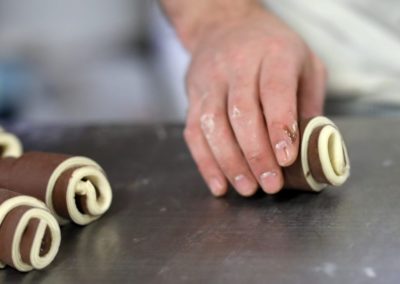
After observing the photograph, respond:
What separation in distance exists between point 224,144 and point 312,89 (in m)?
0.17

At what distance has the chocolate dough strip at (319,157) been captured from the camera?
82cm

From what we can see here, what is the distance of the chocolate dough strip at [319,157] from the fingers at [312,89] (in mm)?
97

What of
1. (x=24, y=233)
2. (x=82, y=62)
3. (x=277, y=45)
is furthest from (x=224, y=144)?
(x=82, y=62)

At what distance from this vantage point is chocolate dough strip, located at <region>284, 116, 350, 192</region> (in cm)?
82

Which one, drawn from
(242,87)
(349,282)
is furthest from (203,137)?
(349,282)

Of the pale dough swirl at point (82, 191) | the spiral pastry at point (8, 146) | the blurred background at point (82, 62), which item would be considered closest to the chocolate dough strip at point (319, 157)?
the pale dough swirl at point (82, 191)

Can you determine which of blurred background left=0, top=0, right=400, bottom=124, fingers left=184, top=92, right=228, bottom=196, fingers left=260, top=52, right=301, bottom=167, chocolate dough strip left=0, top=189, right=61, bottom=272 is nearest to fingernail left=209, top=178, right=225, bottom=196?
fingers left=184, top=92, right=228, bottom=196

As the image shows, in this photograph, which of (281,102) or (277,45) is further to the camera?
(277,45)

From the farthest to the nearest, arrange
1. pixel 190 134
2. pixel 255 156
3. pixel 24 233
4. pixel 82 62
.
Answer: pixel 82 62 < pixel 190 134 < pixel 255 156 < pixel 24 233

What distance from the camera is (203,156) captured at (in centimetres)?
94

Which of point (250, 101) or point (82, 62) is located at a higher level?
point (250, 101)

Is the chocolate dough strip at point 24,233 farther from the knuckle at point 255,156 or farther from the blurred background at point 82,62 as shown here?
the blurred background at point 82,62

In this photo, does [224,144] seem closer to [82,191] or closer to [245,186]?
[245,186]

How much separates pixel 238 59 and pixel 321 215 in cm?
27
